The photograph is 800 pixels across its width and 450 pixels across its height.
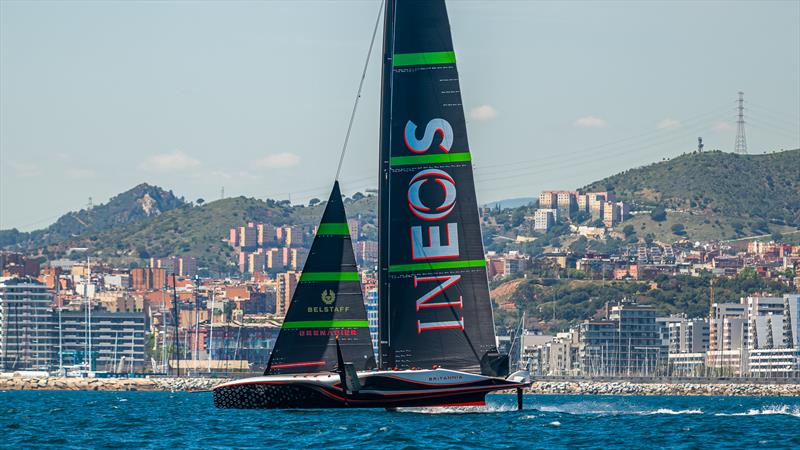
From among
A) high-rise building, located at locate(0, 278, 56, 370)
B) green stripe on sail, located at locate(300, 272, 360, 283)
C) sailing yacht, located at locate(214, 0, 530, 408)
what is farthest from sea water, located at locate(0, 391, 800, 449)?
high-rise building, located at locate(0, 278, 56, 370)

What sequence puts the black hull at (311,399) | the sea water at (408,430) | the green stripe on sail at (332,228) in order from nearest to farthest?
the sea water at (408,430) < the black hull at (311,399) < the green stripe on sail at (332,228)

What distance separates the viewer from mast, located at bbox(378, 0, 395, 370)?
37969 mm

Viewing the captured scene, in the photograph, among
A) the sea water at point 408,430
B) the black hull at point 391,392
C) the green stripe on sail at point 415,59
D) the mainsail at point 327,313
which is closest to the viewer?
the sea water at point 408,430

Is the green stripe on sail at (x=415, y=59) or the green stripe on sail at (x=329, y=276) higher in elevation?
the green stripe on sail at (x=415, y=59)

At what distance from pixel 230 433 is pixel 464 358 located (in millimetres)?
5991

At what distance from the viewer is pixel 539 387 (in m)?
124

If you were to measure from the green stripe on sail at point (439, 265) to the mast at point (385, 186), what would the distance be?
33 centimetres

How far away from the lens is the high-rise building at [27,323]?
175 meters

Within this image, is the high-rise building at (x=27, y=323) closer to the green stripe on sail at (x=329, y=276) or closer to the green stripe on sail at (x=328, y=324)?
the green stripe on sail at (x=329, y=276)

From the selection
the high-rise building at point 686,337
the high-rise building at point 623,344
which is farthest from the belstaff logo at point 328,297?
the high-rise building at point 686,337

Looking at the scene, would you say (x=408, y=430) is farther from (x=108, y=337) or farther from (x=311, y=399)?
(x=108, y=337)

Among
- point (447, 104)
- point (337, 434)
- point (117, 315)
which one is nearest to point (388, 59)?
point (447, 104)

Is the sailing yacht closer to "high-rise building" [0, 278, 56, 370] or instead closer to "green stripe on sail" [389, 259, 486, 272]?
"green stripe on sail" [389, 259, 486, 272]

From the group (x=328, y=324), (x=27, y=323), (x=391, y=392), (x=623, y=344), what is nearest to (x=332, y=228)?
(x=328, y=324)
